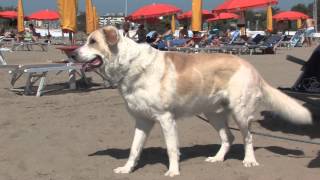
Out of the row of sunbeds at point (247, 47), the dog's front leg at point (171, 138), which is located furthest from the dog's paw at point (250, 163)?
the row of sunbeds at point (247, 47)

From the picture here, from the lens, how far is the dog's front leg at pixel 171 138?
5703 mm

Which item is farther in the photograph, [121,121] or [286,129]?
[121,121]

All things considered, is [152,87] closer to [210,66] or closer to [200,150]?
[210,66]

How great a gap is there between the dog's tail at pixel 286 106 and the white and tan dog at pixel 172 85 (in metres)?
0.01

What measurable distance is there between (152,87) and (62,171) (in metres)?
1.40

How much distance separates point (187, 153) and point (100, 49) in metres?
2.03

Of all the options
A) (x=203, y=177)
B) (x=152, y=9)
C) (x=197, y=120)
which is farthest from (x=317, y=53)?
(x=152, y=9)

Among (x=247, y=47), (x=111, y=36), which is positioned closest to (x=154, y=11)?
(x=247, y=47)

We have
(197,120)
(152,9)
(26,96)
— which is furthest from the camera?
(152,9)

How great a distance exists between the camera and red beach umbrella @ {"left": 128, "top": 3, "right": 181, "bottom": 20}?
105ft

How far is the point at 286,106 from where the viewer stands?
6461mm

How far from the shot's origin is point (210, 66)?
6016 mm

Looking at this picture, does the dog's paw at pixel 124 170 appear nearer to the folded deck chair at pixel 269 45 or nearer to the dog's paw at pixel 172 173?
the dog's paw at pixel 172 173

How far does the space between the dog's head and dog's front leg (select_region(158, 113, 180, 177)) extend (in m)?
0.80
